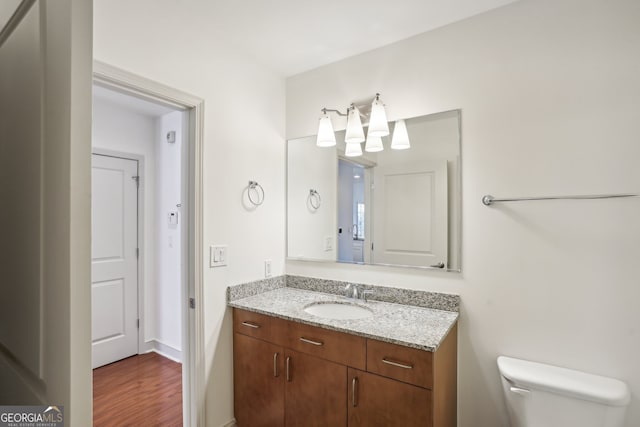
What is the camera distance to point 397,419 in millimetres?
1426

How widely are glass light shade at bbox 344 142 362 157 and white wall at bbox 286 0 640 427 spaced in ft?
1.27

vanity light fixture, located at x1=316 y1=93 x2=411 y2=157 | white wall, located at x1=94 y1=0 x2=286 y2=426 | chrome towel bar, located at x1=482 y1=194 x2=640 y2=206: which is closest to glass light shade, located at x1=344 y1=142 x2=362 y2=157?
vanity light fixture, located at x1=316 y1=93 x2=411 y2=157

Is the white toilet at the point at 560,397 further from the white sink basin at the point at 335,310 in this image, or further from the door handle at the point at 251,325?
the door handle at the point at 251,325

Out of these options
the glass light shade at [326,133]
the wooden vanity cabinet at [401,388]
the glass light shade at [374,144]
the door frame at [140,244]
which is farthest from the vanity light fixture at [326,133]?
the door frame at [140,244]

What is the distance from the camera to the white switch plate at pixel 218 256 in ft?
6.25

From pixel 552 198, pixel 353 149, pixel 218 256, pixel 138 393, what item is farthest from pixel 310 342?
pixel 138 393

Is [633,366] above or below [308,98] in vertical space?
below

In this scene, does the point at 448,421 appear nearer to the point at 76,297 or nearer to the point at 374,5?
the point at 76,297

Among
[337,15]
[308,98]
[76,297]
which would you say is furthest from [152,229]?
[76,297]

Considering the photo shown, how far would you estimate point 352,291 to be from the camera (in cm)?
210

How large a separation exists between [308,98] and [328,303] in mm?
1452

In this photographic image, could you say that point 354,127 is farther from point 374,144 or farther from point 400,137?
point 400,137

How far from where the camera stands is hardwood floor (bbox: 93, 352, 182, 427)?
2164 millimetres

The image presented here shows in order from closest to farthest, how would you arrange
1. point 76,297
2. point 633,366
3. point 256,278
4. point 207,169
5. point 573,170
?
point 76,297 < point 633,366 < point 573,170 < point 207,169 < point 256,278
